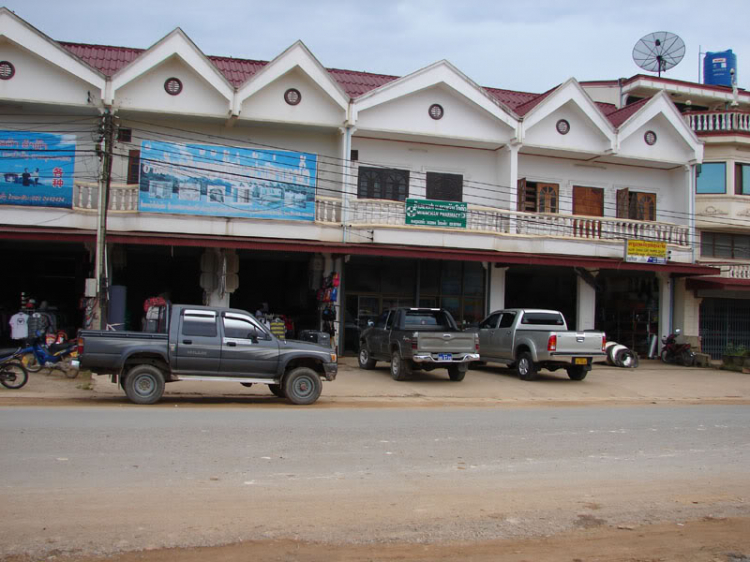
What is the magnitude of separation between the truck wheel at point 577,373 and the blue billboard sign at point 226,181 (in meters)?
8.42

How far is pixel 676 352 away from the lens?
2467 centimetres

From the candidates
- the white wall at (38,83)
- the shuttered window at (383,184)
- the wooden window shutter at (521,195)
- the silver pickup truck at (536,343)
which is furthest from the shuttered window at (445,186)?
the white wall at (38,83)

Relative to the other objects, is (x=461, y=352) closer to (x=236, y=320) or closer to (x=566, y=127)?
(x=236, y=320)

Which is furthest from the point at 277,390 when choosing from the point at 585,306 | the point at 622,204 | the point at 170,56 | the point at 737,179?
the point at 737,179

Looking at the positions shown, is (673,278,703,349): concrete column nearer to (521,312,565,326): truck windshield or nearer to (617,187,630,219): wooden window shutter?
(617,187,630,219): wooden window shutter

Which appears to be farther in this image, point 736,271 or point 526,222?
point 736,271

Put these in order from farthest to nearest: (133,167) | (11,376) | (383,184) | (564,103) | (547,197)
Result: (547,197), (564,103), (383,184), (133,167), (11,376)

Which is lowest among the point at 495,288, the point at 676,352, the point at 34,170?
the point at 676,352

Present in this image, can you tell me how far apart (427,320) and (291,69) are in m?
8.47

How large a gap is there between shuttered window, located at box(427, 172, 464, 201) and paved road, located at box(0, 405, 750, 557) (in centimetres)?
1282

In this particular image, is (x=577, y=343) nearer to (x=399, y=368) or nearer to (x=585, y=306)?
(x=399, y=368)

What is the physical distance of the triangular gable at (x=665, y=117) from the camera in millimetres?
24375

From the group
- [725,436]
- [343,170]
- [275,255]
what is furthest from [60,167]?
[725,436]

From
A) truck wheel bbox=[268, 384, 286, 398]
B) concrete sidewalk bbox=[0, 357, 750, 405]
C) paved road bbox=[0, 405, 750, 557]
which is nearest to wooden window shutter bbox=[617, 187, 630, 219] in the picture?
concrete sidewalk bbox=[0, 357, 750, 405]
